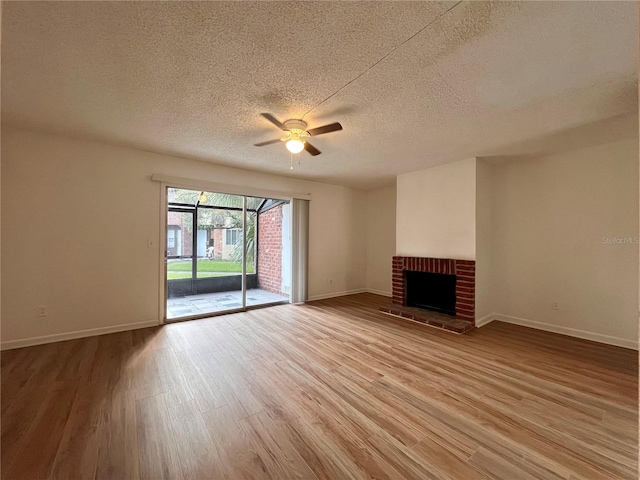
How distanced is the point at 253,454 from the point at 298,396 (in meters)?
0.59

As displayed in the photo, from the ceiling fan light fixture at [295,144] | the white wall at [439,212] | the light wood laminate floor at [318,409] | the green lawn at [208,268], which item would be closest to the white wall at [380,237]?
the white wall at [439,212]

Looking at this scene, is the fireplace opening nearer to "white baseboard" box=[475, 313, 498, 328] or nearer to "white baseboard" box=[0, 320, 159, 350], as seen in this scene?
"white baseboard" box=[475, 313, 498, 328]

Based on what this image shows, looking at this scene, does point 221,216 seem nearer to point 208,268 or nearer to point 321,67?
point 208,268

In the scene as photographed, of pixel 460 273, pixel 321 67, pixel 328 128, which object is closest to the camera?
pixel 321 67

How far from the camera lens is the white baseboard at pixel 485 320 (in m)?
3.81

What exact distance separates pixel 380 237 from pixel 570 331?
3488 millimetres

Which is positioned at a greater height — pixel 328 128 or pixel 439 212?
pixel 328 128

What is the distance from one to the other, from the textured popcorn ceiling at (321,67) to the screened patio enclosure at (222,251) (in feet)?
5.16

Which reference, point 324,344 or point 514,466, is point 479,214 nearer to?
point 324,344

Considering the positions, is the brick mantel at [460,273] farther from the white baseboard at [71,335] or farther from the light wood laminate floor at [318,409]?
the white baseboard at [71,335]

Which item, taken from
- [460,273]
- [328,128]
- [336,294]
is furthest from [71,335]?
[460,273]

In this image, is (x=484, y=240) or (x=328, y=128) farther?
(x=484, y=240)

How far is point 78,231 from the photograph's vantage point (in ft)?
10.7

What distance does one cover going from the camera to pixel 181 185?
394cm
